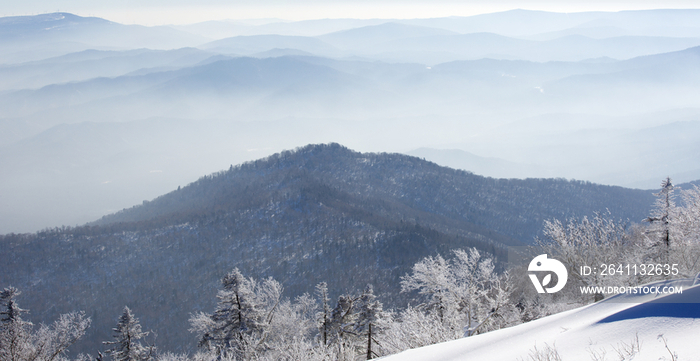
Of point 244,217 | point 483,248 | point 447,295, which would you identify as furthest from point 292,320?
point 244,217

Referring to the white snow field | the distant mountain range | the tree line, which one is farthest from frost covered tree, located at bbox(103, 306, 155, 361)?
the distant mountain range

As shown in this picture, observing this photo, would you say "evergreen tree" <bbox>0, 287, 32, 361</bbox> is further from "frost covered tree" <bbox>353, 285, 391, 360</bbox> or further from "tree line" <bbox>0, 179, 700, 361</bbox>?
"frost covered tree" <bbox>353, 285, 391, 360</bbox>

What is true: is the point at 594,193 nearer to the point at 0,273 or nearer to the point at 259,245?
the point at 259,245

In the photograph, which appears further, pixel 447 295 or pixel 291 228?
pixel 291 228

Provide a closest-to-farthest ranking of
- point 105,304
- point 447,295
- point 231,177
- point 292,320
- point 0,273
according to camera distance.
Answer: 1. point 447,295
2. point 292,320
3. point 105,304
4. point 0,273
5. point 231,177

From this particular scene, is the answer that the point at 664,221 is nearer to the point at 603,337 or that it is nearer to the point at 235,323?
the point at 603,337

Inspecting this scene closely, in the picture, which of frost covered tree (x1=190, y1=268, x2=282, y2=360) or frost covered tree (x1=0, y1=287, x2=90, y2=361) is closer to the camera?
frost covered tree (x1=0, y1=287, x2=90, y2=361)

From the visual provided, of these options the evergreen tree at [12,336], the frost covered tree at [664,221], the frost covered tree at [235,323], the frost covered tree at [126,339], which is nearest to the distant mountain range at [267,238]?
the frost covered tree at [126,339]
